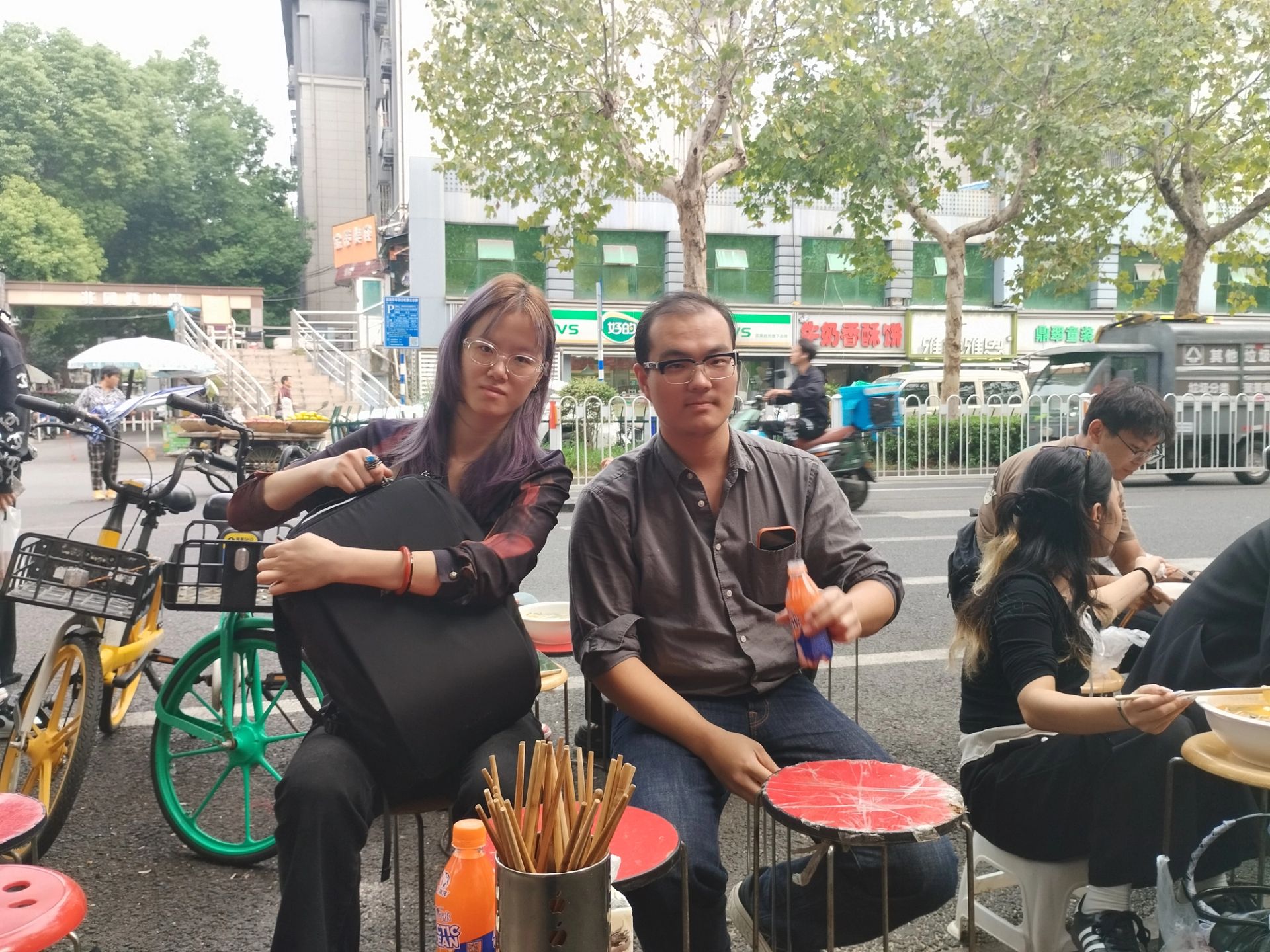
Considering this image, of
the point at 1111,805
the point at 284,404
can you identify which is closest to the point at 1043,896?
the point at 1111,805

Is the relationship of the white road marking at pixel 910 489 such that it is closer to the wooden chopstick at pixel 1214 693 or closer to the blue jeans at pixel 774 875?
the blue jeans at pixel 774 875

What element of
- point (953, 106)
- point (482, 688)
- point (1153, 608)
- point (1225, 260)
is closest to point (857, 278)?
point (1225, 260)

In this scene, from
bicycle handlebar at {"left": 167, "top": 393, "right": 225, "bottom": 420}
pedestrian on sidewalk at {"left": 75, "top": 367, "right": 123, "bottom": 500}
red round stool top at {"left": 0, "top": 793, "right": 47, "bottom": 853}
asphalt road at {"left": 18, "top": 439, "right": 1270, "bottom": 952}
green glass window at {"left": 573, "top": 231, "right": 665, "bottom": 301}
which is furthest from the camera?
green glass window at {"left": 573, "top": 231, "right": 665, "bottom": 301}

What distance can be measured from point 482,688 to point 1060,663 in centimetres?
136

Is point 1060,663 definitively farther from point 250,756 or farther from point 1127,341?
point 1127,341

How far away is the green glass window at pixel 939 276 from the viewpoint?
28312mm

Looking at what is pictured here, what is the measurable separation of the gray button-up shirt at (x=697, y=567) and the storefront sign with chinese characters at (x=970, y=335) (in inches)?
1042

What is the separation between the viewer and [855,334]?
27.5 meters

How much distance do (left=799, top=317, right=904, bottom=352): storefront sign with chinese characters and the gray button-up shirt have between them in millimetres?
24879

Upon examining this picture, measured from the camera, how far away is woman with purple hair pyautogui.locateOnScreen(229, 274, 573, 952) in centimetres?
195

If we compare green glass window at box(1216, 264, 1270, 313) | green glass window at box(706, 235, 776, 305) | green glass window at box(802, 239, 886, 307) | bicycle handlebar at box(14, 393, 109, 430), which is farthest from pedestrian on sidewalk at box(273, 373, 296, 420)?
green glass window at box(1216, 264, 1270, 313)

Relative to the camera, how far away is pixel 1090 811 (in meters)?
2.20

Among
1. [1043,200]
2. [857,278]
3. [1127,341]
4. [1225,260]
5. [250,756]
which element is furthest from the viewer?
[857,278]

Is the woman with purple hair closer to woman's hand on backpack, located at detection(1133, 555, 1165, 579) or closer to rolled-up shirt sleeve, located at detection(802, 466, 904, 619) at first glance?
rolled-up shirt sleeve, located at detection(802, 466, 904, 619)
